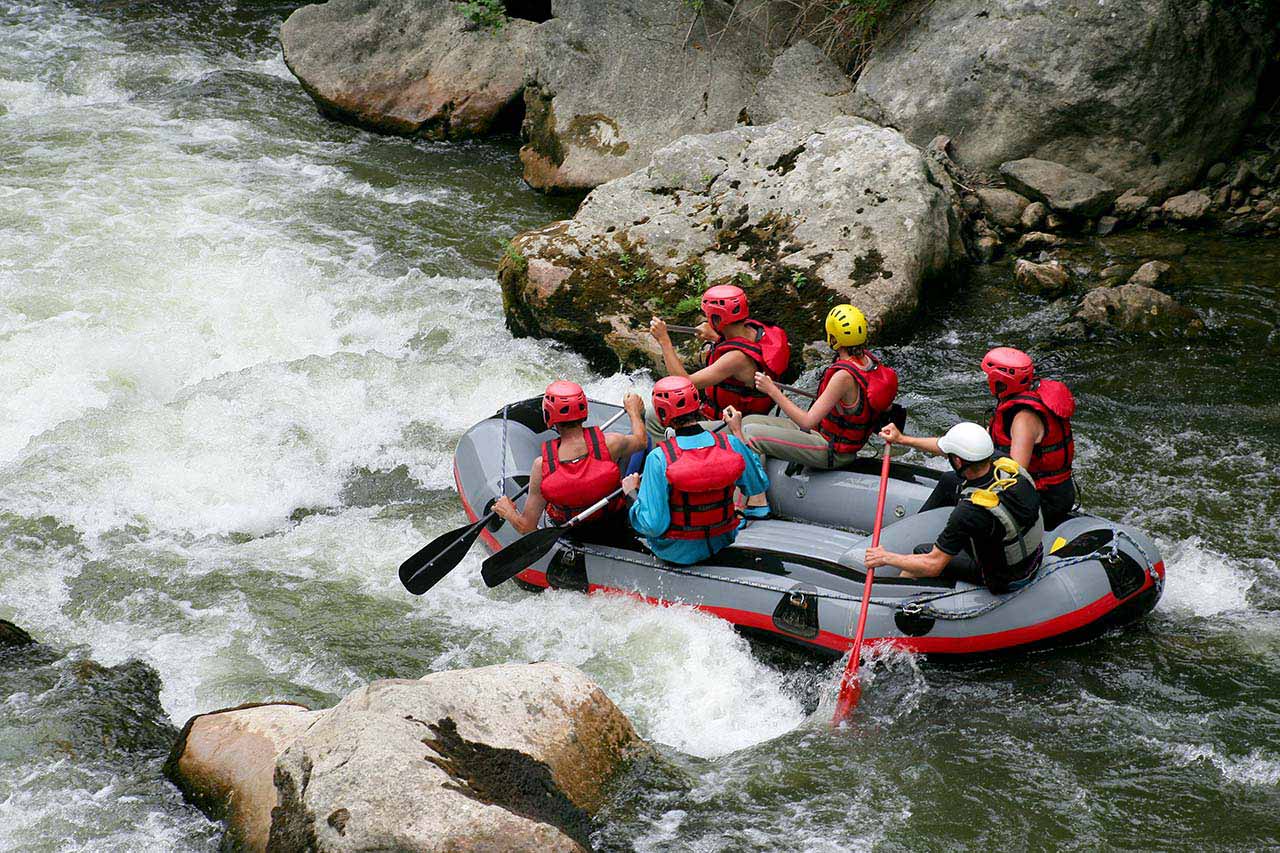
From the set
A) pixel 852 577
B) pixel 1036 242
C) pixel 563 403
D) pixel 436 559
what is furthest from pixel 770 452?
pixel 1036 242

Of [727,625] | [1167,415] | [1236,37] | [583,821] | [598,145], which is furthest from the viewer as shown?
[598,145]

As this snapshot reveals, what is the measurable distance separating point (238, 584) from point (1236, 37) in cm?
940

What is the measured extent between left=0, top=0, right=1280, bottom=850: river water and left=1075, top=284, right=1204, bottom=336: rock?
183mm

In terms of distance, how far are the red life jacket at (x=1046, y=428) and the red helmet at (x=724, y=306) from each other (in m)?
1.59

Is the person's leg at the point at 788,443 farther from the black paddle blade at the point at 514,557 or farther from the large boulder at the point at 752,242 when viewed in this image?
the large boulder at the point at 752,242

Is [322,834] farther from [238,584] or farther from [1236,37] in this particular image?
[1236,37]

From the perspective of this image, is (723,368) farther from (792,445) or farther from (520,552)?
(520,552)

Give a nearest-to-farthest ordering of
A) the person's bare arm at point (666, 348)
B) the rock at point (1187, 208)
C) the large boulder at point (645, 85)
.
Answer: the person's bare arm at point (666, 348) → the rock at point (1187, 208) → the large boulder at point (645, 85)

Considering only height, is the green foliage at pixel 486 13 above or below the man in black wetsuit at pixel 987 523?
above

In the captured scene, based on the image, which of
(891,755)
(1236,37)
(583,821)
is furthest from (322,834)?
(1236,37)

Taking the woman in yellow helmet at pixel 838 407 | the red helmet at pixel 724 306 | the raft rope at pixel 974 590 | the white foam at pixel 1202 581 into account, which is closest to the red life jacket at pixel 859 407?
→ the woman in yellow helmet at pixel 838 407

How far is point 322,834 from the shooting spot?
3.71 metres

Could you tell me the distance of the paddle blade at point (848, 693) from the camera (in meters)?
5.19

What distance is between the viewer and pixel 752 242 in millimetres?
8797
